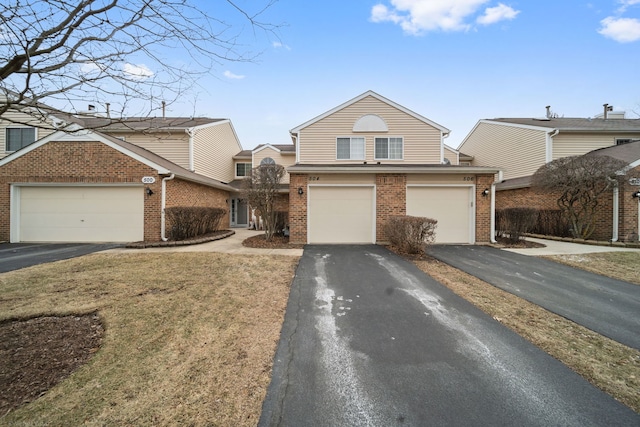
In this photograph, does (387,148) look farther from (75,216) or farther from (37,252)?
(37,252)

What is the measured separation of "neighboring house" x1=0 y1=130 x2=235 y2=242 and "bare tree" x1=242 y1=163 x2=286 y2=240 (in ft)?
10.8

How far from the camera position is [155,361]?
97.8 inches

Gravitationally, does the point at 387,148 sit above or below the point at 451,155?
below

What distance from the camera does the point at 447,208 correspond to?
9.98 m

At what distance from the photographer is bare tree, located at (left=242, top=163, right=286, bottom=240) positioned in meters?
10.1

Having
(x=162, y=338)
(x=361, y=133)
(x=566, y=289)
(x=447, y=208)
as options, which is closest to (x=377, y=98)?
(x=361, y=133)

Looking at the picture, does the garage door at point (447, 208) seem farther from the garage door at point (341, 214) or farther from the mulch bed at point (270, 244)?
the mulch bed at point (270, 244)

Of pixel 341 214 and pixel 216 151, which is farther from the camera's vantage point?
pixel 216 151

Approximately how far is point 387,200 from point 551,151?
1166cm

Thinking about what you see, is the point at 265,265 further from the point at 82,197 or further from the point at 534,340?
the point at 82,197

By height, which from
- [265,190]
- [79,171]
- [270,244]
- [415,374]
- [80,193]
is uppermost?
[79,171]

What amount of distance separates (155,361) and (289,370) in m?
1.30

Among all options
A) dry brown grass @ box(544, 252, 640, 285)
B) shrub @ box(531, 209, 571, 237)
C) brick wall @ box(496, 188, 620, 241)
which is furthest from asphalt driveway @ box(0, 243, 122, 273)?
brick wall @ box(496, 188, 620, 241)

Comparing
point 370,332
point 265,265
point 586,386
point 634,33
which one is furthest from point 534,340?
point 634,33
